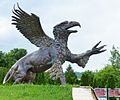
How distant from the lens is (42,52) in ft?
37.8

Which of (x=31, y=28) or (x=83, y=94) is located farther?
(x=31, y=28)

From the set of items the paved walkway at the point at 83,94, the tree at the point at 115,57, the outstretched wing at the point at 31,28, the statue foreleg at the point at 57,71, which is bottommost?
the paved walkway at the point at 83,94

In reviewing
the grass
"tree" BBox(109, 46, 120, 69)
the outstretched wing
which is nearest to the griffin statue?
the outstretched wing

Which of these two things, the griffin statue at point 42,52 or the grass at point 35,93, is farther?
the griffin statue at point 42,52

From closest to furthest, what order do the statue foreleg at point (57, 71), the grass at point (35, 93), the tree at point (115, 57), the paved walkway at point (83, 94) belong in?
the paved walkway at point (83, 94)
the grass at point (35, 93)
the statue foreleg at point (57, 71)
the tree at point (115, 57)

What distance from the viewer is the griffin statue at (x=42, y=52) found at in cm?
1148

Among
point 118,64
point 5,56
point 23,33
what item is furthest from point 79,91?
point 5,56

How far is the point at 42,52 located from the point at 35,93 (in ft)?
7.96

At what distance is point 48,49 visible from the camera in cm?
1157

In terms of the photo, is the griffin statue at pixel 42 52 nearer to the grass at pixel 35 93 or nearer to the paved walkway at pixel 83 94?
the grass at pixel 35 93

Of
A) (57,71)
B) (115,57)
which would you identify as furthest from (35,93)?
(115,57)

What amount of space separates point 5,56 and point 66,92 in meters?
33.1

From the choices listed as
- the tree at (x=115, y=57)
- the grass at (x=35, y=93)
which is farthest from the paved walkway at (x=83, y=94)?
the tree at (x=115, y=57)

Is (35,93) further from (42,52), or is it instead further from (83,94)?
(42,52)
